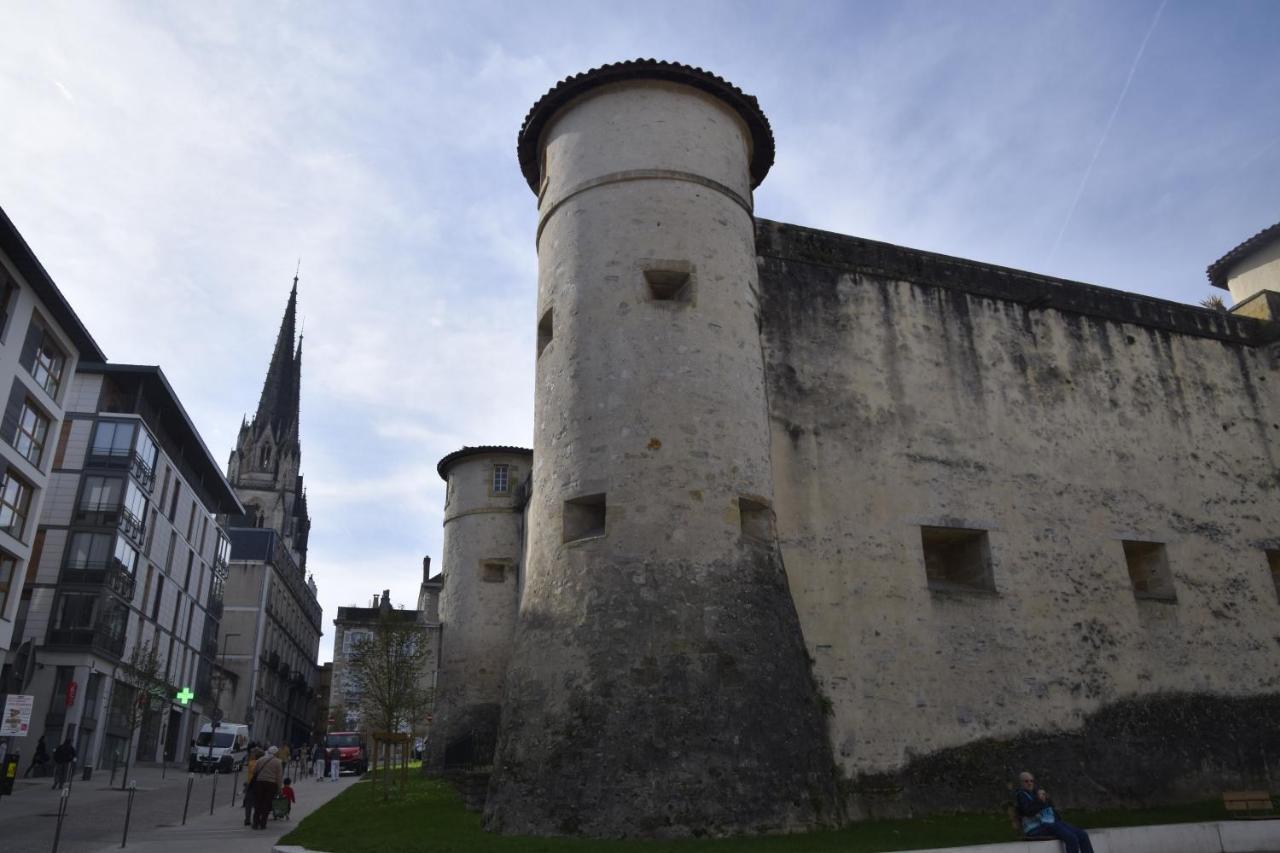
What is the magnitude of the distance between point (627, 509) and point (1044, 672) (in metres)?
7.38

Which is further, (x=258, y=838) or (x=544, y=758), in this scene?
(x=258, y=838)

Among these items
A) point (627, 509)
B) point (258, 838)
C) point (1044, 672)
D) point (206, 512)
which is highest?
point (206, 512)

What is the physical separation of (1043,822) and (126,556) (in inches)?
1277

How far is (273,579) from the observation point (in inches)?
2404

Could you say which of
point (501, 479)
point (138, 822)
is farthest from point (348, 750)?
point (138, 822)

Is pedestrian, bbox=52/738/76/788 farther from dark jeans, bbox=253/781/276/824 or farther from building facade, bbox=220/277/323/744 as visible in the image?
building facade, bbox=220/277/323/744

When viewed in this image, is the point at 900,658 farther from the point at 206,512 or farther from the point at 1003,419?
the point at 206,512

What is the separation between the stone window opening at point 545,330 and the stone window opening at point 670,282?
1638 millimetres

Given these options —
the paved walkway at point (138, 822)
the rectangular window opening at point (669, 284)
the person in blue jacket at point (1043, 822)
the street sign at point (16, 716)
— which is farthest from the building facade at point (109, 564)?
the person in blue jacket at point (1043, 822)

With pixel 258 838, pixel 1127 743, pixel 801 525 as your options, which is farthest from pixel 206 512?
pixel 1127 743

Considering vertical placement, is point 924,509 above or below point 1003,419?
below

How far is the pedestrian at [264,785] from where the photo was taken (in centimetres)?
1331

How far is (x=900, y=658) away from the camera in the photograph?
1334cm

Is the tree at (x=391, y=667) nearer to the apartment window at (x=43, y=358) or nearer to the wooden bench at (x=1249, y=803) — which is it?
the apartment window at (x=43, y=358)
